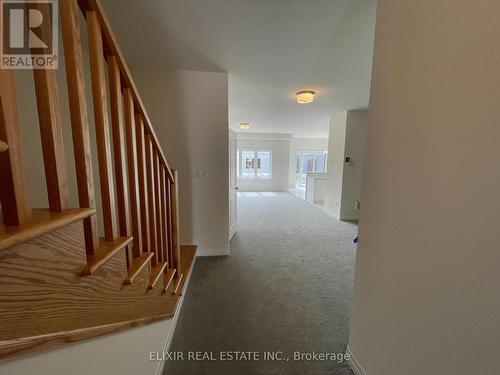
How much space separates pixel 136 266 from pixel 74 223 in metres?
0.47

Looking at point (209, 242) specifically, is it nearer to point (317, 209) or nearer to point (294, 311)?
point (294, 311)

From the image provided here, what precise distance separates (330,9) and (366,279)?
73.4 inches

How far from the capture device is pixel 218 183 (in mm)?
2791

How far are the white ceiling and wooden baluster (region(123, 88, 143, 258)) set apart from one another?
3.41 ft

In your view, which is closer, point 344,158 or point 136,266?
point 136,266

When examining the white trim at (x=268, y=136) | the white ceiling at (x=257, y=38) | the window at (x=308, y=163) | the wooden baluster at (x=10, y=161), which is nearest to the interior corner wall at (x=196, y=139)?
the white ceiling at (x=257, y=38)

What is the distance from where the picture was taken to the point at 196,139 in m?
2.68

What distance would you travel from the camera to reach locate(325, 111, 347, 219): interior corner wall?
4.50m

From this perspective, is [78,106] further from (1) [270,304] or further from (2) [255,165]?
(2) [255,165]

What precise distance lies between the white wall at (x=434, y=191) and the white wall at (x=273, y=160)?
25.7 feet

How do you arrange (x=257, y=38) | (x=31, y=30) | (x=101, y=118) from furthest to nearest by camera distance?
(x=257, y=38), (x=101, y=118), (x=31, y=30)

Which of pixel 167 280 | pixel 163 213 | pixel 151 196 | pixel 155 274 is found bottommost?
pixel 167 280

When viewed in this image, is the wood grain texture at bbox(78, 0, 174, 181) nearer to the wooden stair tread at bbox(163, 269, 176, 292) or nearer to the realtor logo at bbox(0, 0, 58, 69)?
the realtor logo at bbox(0, 0, 58, 69)

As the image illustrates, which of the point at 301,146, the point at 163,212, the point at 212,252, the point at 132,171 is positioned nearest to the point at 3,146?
the point at 132,171
